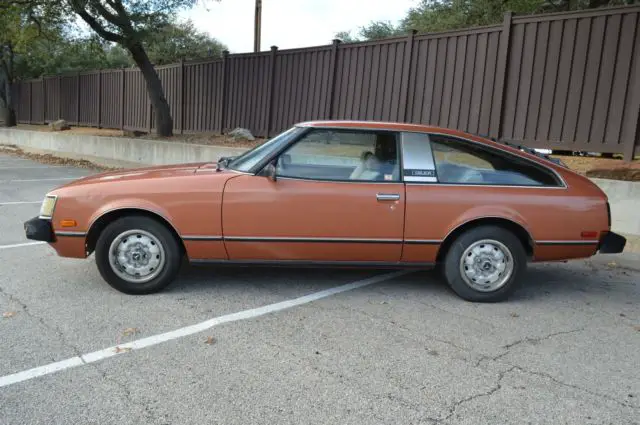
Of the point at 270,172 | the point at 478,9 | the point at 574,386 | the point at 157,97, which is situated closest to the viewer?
the point at 574,386

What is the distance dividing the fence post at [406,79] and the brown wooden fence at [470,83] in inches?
0.8

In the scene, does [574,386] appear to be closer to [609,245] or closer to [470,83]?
[609,245]

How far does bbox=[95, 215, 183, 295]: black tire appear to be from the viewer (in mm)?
4637

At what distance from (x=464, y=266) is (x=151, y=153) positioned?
11562 mm

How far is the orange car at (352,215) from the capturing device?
15.3 feet

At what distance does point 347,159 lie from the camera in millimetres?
5121

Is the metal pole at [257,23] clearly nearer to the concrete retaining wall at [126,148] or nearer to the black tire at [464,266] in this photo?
the concrete retaining wall at [126,148]

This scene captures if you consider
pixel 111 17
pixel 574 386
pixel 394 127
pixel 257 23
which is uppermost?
pixel 257 23

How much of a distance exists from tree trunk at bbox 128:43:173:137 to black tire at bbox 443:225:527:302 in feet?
44.8

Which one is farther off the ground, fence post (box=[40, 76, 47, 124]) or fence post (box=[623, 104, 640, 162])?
fence post (box=[40, 76, 47, 124])

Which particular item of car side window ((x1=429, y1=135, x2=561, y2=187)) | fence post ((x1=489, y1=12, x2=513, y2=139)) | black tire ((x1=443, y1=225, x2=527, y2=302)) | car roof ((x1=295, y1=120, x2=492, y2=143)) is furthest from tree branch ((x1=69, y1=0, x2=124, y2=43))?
black tire ((x1=443, y1=225, x2=527, y2=302))

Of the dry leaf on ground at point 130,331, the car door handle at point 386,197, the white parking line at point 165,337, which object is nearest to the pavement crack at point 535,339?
the car door handle at point 386,197

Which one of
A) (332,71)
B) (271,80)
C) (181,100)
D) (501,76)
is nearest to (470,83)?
(501,76)

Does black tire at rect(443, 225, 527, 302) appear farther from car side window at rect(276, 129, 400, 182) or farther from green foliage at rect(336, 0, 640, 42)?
green foliage at rect(336, 0, 640, 42)
